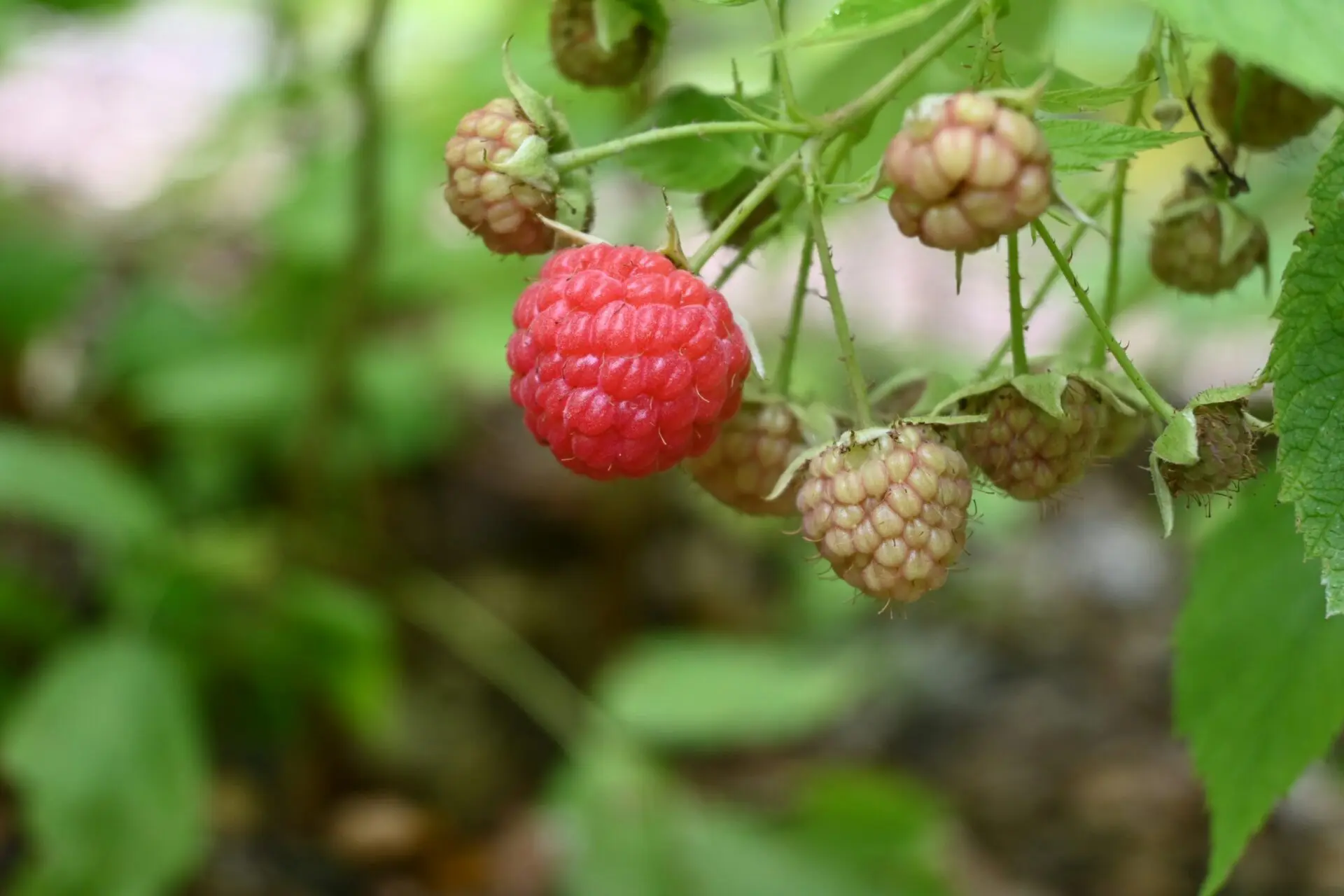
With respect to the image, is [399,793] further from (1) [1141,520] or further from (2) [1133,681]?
(1) [1141,520]

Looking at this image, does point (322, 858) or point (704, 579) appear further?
point (704, 579)

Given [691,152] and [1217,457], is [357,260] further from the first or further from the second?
[1217,457]

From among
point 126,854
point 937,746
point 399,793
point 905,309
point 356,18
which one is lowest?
point 937,746

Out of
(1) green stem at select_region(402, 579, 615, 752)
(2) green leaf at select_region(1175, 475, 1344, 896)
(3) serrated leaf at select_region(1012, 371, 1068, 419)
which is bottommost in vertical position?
(1) green stem at select_region(402, 579, 615, 752)

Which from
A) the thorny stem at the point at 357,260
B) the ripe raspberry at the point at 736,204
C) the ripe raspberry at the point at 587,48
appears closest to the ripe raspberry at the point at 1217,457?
the ripe raspberry at the point at 736,204

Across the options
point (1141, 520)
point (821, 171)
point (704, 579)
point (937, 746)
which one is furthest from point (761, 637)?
point (821, 171)

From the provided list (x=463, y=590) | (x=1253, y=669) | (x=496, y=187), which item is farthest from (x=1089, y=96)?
(x=463, y=590)

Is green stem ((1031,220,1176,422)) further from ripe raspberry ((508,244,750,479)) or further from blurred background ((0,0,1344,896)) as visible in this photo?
blurred background ((0,0,1344,896))

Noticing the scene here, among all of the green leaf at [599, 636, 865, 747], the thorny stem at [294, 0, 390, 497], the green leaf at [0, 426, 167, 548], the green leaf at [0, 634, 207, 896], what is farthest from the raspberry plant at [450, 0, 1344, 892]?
the green leaf at [599, 636, 865, 747]
